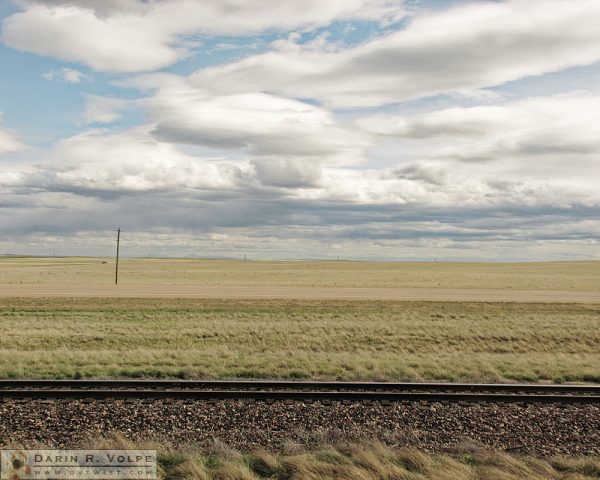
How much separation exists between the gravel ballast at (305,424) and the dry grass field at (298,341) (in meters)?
3.58

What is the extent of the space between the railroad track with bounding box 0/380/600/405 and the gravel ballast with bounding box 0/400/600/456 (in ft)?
1.13

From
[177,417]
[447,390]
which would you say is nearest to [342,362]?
[447,390]

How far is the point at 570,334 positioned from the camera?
2444 centimetres

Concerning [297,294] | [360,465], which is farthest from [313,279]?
[360,465]

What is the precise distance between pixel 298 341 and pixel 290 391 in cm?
863

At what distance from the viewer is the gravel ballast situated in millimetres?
9438

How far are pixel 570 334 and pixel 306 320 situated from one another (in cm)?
1297

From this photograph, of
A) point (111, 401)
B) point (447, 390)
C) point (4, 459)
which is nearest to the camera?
point (4, 459)

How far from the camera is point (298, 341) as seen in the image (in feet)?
70.5

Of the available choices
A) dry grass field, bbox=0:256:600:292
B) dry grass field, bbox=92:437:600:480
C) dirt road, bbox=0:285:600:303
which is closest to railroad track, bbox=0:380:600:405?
dry grass field, bbox=92:437:600:480

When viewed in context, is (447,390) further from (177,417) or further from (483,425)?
(177,417)

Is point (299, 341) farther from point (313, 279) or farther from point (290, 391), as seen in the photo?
point (313, 279)

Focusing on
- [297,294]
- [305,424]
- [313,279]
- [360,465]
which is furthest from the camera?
[313,279]

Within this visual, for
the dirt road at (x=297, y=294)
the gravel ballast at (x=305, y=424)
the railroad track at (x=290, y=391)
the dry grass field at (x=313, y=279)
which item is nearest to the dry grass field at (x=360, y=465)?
the gravel ballast at (x=305, y=424)
